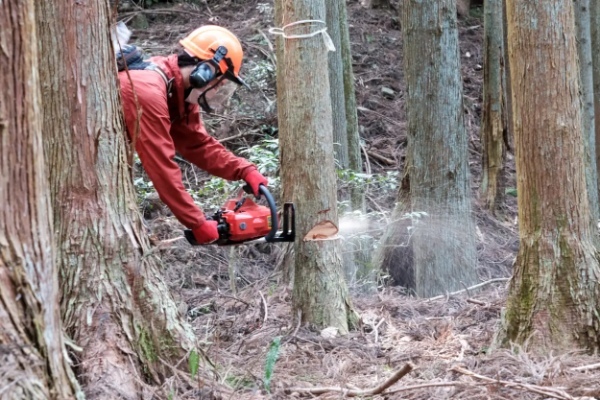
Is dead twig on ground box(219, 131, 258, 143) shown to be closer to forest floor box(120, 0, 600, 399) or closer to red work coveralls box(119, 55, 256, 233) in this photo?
forest floor box(120, 0, 600, 399)

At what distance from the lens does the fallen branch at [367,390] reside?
9.70 feet

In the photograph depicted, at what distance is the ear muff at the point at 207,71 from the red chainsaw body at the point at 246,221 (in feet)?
2.62

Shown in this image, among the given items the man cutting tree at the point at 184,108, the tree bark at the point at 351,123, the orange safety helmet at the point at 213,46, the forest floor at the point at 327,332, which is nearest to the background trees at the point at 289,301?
the forest floor at the point at 327,332

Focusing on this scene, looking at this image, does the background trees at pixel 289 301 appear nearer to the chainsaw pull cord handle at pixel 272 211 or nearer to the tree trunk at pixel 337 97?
the tree trunk at pixel 337 97

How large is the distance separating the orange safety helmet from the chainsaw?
768 mm

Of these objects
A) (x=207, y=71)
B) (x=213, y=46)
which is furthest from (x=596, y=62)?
(x=207, y=71)

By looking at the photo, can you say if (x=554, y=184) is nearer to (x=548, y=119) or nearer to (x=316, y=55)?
(x=548, y=119)

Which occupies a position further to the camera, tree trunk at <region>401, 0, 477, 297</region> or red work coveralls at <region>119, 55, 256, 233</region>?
tree trunk at <region>401, 0, 477, 297</region>

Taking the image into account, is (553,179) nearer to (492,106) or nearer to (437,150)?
(437,150)

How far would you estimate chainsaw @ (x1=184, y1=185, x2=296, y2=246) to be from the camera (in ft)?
14.4

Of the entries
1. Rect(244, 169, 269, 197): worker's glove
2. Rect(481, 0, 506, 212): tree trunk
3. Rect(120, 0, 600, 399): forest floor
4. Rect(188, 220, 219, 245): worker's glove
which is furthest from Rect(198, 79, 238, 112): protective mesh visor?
Rect(481, 0, 506, 212): tree trunk

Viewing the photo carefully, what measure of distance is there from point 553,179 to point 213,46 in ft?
7.15

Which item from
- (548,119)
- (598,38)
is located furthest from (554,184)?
(598,38)

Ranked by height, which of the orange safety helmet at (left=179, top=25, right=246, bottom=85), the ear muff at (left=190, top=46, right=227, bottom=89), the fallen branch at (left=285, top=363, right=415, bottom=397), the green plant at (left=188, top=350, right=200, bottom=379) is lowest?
the fallen branch at (left=285, top=363, right=415, bottom=397)
